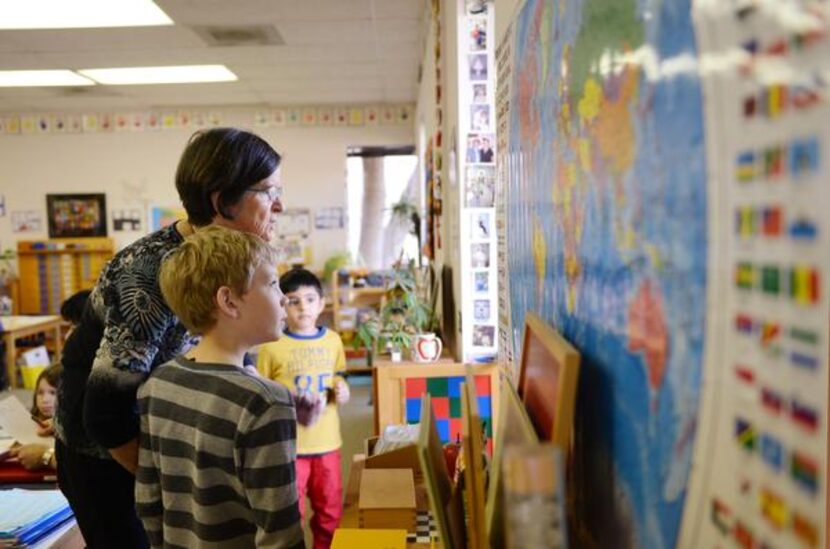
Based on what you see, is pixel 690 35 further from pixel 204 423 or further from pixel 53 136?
pixel 53 136

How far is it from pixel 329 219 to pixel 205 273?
601 centimetres

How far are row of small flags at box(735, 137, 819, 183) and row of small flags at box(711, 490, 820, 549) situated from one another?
0.21m

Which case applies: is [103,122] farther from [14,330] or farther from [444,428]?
[444,428]

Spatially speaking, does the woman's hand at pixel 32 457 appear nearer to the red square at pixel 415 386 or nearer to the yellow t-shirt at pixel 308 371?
the yellow t-shirt at pixel 308 371

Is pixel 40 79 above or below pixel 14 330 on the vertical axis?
above

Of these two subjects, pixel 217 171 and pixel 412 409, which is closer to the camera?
pixel 217 171

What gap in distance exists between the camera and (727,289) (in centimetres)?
49

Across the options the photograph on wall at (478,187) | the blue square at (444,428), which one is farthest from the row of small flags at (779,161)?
the blue square at (444,428)

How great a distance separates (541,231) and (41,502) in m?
1.41

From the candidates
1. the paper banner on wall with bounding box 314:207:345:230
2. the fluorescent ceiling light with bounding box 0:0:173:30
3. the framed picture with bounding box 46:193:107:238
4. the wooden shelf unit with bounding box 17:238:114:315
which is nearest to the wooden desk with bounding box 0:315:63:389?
the wooden shelf unit with bounding box 17:238:114:315

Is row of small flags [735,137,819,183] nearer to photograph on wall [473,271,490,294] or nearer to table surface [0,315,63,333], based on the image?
photograph on wall [473,271,490,294]

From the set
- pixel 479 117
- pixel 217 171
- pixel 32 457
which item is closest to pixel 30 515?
pixel 32 457

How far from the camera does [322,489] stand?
2.73 metres

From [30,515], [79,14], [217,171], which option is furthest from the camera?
[79,14]
